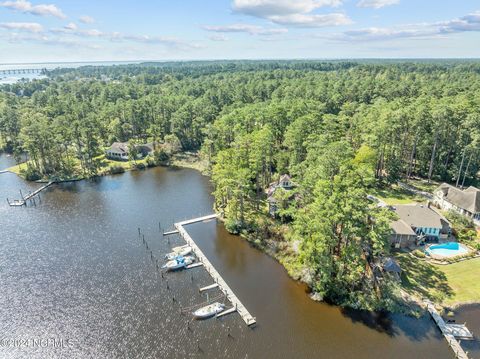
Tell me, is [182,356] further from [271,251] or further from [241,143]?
[241,143]

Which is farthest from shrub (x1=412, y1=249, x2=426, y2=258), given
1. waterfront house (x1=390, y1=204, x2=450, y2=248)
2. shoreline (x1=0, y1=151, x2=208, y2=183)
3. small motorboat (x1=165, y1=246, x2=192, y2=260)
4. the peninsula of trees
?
shoreline (x1=0, y1=151, x2=208, y2=183)

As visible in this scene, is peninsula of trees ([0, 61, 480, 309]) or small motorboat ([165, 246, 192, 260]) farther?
small motorboat ([165, 246, 192, 260])

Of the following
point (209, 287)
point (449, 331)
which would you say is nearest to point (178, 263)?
point (209, 287)

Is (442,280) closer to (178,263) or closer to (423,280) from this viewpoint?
(423,280)

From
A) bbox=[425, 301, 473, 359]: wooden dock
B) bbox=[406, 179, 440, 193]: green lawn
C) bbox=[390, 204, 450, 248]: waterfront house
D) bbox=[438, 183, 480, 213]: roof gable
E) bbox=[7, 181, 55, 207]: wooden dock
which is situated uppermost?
bbox=[438, 183, 480, 213]: roof gable

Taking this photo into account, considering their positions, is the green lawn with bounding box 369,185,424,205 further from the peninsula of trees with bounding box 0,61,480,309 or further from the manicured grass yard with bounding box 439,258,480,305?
the manicured grass yard with bounding box 439,258,480,305

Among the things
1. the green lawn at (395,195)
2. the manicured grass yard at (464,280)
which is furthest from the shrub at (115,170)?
the manicured grass yard at (464,280)

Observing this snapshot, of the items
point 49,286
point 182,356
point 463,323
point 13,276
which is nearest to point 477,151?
point 463,323
